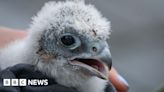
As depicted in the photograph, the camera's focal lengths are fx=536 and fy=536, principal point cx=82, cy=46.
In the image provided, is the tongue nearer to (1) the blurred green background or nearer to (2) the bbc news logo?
(2) the bbc news logo

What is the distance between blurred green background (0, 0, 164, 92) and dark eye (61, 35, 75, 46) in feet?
7.42

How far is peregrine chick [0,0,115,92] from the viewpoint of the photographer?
157 centimetres

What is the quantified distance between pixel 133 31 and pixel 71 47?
281 centimetres

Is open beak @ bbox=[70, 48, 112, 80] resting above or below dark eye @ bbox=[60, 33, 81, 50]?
below

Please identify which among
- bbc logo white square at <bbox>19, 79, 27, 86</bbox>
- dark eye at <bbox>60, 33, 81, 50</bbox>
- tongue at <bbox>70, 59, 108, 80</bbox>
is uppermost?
dark eye at <bbox>60, 33, 81, 50</bbox>

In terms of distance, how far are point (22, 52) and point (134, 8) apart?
308 cm

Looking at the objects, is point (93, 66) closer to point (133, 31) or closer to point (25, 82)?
point (25, 82)

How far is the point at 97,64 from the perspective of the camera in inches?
62.3

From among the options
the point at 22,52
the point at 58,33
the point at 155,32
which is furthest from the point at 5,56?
the point at 155,32

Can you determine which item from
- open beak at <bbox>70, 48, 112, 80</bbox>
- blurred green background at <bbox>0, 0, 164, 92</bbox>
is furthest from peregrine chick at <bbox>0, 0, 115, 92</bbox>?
blurred green background at <bbox>0, 0, 164, 92</bbox>

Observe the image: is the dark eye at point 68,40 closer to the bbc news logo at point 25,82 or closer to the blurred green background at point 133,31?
the bbc news logo at point 25,82

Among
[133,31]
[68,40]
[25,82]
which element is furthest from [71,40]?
[133,31]

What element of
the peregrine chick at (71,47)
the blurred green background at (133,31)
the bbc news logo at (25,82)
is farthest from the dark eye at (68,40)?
the blurred green background at (133,31)

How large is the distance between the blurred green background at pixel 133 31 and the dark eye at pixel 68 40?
2263mm
